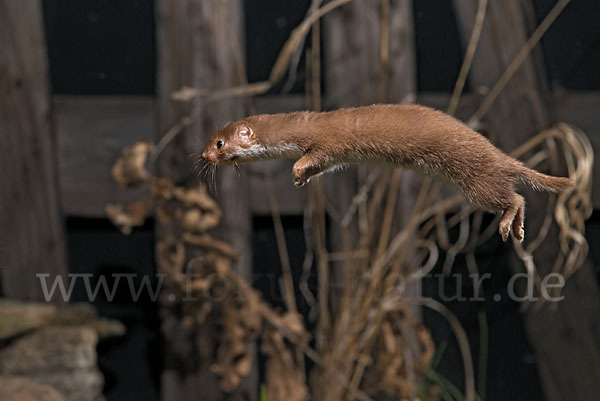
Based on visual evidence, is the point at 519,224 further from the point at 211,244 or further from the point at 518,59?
the point at 518,59

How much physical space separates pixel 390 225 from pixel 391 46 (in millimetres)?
312

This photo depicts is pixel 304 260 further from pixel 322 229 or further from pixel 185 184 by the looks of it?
pixel 185 184

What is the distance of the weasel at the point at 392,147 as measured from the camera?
236 mm

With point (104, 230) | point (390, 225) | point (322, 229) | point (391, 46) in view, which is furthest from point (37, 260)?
point (391, 46)

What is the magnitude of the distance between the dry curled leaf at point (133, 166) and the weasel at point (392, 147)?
2.86ft

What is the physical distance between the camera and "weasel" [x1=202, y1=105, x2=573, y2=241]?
0.24 metres

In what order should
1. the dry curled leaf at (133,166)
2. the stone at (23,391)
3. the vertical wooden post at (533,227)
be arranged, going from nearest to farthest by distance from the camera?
the stone at (23,391)
the dry curled leaf at (133,166)
the vertical wooden post at (533,227)

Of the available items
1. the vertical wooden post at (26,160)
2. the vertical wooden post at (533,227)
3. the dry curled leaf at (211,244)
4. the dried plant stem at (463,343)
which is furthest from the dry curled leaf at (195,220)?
the vertical wooden post at (533,227)

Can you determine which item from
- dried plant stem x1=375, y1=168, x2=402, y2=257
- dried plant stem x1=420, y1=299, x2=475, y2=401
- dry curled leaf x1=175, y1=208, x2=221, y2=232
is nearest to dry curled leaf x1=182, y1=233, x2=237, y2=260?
dry curled leaf x1=175, y1=208, x2=221, y2=232

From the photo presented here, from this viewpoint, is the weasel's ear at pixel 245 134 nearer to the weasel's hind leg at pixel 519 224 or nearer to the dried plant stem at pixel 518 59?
the weasel's hind leg at pixel 519 224

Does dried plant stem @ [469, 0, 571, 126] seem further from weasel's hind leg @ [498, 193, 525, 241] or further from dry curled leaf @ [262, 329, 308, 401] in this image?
weasel's hind leg @ [498, 193, 525, 241]

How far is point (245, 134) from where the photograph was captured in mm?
249

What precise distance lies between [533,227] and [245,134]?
111 cm

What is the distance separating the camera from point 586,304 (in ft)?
4.17
